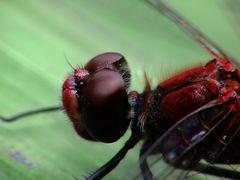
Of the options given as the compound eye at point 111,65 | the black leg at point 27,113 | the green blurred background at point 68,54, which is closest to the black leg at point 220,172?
the green blurred background at point 68,54

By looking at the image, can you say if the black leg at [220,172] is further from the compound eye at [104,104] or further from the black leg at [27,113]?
the black leg at [27,113]

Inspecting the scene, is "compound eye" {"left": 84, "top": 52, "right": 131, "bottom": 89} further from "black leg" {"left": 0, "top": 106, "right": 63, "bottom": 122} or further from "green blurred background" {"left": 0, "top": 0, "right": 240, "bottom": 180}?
"black leg" {"left": 0, "top": 106, "right": 63, "bottom": 122}

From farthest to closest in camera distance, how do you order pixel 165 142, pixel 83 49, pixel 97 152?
pixel 83 49, pixel 97 152, pixel 165 142

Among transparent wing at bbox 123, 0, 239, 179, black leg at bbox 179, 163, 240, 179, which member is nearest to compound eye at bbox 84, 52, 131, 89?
black leg at bbox 179, 163, 240, 179

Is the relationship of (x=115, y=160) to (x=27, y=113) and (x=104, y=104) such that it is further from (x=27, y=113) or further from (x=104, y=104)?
(x=27, y=113)

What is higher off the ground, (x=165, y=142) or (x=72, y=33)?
(x=72, y=33)

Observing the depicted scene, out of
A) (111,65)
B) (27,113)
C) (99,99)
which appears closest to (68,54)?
(27,113)

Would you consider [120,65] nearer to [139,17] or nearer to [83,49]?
[83,49]

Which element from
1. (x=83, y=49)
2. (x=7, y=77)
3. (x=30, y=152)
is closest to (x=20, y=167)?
(x=30, y=152)
